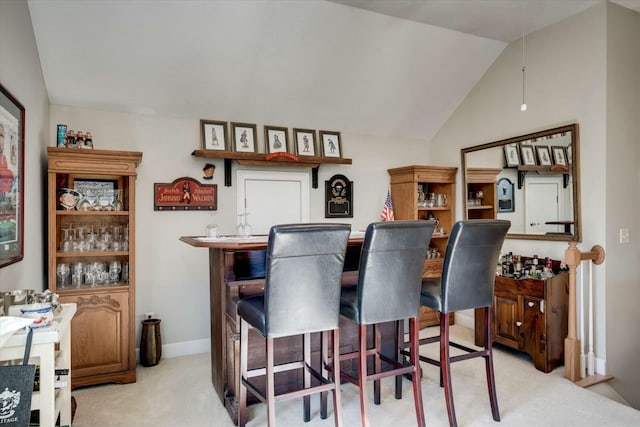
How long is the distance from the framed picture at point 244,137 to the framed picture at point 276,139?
0.13 metres

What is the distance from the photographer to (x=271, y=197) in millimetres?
4223

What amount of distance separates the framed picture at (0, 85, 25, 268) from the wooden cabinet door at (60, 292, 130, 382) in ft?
2.74

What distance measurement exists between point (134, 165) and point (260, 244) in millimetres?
1527

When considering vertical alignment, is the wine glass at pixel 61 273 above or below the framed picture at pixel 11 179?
below

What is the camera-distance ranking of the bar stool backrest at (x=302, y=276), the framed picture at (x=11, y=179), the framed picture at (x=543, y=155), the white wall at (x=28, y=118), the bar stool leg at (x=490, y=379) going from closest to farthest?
the bar stool backrest at (x=302, y=276) < the framed picture at (x=11, y=179) < the white wall at (x=28, y=118) < the bar stool leg at (x=490, y=379) < the framed picture at (x=543, y=155)

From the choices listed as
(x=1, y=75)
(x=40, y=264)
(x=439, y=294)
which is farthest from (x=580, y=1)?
(x=40, y=264)

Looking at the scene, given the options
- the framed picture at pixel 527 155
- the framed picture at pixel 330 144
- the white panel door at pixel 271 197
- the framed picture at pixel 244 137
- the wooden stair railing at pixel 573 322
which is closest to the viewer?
the wooden stair railing at pixel 573 322

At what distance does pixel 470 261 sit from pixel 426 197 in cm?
244

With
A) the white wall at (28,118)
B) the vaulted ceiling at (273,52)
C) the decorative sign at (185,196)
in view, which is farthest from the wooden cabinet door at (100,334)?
the vaulted ceiling at (273,52)

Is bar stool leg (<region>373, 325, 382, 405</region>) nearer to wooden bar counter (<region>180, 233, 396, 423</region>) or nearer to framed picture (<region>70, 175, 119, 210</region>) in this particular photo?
wooden bar counter (<region>180, 233, 396, 423</region>)

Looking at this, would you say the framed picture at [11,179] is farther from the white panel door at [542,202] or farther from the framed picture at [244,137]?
the white panel door at [542,202]

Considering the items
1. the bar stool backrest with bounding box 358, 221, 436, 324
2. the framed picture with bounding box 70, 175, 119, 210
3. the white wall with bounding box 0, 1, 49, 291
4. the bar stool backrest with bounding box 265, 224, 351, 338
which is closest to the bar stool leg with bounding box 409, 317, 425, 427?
the bar stool backrest with bounding box 358, 221, 436, 324

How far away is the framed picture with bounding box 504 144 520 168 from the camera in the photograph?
4.02 meters

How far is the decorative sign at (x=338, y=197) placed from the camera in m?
4.48
